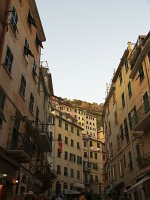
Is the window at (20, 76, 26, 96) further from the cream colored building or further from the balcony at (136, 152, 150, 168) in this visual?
the cream colored building

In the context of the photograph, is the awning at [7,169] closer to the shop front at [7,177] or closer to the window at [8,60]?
the shop front at [7,177]

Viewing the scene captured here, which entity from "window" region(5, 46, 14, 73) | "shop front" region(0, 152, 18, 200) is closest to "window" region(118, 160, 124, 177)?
"shop front" region(0, 152, 18, 200)

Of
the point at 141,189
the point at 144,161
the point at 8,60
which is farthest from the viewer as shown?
the point at 141,189

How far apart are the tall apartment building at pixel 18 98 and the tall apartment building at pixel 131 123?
8.04 metres

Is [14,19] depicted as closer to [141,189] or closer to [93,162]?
[141,189]

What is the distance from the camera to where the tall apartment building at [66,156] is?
167ft

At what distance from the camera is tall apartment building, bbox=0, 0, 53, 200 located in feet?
47.4

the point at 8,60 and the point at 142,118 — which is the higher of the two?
Result: the point at 8,60

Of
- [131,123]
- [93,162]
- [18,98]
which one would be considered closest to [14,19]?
[18,98]

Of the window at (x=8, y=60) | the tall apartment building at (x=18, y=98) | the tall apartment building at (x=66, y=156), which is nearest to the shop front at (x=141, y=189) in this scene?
the tall apartment building at (x=18, y=98)

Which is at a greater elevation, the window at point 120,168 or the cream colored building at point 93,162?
the cream colored building at point 93,162

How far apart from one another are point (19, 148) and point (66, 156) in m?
39.6

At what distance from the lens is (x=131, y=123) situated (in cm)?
2416

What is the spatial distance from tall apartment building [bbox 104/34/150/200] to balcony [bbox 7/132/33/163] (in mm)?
8477
